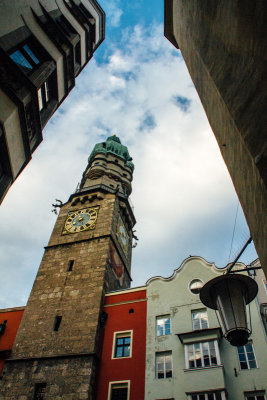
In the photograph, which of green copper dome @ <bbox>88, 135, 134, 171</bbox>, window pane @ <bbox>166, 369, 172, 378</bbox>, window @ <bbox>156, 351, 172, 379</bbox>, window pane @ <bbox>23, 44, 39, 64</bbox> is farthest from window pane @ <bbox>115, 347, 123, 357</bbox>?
green copper dome @ <bbox>88, 135, 134, 171</bbox>

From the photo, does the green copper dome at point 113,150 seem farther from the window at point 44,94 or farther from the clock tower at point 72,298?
the window at point 44,94

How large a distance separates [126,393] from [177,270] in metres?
7.43

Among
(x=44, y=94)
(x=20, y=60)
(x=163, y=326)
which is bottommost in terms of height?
(x=163, y=326)

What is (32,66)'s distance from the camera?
11.6 metres

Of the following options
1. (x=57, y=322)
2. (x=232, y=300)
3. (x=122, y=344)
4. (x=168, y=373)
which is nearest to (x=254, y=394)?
(x=168, y=373)

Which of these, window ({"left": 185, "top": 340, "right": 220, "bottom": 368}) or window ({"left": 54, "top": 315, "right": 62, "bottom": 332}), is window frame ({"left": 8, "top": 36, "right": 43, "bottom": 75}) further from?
window ({"left": 54, "top": 315, "right": 62, "bottom": 332})

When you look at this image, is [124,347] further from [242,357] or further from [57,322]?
[242,357]

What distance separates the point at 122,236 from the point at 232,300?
22.3 metres

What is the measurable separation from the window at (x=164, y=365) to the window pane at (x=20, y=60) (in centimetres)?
1483

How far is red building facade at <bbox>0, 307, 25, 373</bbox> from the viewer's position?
18.1 metres

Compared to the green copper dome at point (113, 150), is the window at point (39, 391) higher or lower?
lower

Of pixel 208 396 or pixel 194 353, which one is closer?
pixel 208 396

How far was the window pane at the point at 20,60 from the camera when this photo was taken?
10728 mm

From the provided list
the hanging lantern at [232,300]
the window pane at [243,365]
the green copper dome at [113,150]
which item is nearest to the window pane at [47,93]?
the hanging lantern at [232,300]
